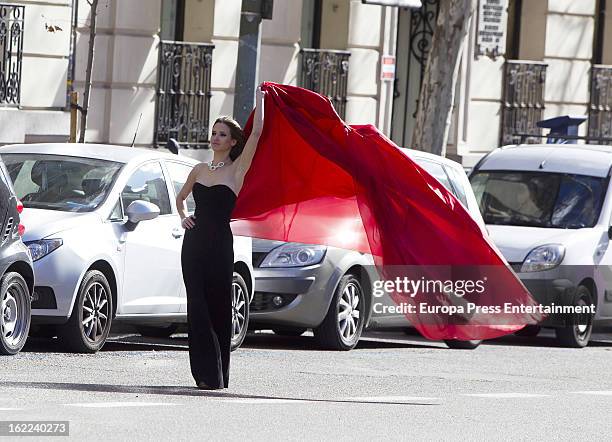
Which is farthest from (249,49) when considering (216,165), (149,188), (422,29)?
(422,29)

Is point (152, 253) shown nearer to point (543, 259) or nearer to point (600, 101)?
point (543, 259)

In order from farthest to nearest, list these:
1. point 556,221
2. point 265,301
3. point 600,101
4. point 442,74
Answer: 1. point 600,101
2. point 442,74
3. point 556,221
4. point 265,301

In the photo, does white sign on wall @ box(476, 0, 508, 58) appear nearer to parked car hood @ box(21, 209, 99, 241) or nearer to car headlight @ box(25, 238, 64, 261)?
parked car hood @ box(21, 209, 99, 241)

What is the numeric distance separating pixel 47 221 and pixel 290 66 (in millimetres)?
13009

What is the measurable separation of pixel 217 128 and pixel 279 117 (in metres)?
0.95

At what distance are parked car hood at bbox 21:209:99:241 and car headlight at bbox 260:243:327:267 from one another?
2.35 metres

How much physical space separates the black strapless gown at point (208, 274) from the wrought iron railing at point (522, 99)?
1855 cm

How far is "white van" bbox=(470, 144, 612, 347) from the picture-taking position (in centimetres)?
1738

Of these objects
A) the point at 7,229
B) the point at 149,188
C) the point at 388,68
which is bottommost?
the point at 7,229

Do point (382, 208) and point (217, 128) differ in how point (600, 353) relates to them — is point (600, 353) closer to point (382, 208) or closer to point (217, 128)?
point (382, 208)

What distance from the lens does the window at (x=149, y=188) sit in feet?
45.5

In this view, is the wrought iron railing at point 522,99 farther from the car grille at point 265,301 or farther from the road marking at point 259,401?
the road marking at point 259,401

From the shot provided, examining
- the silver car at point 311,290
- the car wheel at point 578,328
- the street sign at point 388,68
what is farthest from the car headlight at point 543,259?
the street sign at point 388,68

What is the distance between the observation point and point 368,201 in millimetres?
12219
